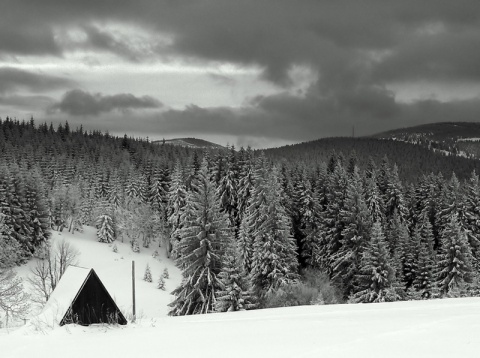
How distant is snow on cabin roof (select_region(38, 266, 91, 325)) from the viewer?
14.0m

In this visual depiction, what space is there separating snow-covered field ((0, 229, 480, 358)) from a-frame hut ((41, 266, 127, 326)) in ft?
1.77

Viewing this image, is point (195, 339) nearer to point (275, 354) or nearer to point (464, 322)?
point (275, 354)

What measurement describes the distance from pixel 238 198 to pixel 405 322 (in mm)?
46197

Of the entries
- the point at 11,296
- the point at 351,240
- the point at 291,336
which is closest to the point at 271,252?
the point at 351,240

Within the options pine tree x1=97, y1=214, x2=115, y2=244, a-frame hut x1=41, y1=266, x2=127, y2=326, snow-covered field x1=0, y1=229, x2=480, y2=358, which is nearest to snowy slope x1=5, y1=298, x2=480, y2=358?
snow-covered field x1=0, y1=229, x2=480, y2=358

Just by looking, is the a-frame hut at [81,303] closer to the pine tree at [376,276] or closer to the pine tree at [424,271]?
the pine tree at [376,276]

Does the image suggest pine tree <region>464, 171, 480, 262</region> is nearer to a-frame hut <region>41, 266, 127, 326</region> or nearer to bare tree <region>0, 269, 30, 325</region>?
a-frame hut <region>41, 266, 127, 326</region>

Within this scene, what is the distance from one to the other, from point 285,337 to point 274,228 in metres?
28.5

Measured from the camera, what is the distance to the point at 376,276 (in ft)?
121

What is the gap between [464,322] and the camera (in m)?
12.0

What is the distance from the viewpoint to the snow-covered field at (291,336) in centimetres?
981

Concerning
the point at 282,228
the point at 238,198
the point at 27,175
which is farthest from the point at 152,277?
the point at 282,228

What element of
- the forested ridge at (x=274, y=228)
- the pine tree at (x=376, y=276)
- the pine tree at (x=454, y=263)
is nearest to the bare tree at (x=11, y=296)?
the forested ridge at (x=274, y=228)

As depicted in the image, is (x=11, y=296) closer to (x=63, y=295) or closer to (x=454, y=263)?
(x=63, y=295)
